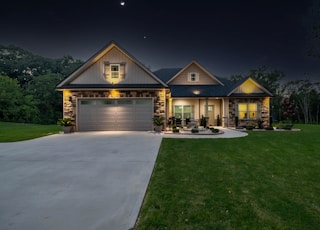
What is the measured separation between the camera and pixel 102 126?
14.2 metres

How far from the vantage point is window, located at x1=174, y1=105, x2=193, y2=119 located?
62.0ft

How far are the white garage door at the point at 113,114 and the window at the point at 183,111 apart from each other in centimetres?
513

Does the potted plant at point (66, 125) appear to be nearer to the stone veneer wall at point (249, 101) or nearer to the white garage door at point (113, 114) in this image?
the white garage door at point (113, 114)

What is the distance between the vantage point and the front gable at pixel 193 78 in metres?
20.5

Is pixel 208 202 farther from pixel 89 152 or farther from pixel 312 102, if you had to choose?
pixel 312 102

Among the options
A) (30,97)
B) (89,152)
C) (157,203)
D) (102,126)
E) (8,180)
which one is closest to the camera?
(157,203)

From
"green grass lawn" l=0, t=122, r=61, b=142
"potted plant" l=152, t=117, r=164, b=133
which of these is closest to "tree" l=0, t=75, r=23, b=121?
"green grass lawn" l=0, t=122, r=61, b=142

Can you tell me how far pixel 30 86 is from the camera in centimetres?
3200

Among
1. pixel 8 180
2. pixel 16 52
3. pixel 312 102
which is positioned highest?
pixel 16 52

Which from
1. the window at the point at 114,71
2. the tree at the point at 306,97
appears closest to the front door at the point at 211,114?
the window at the point at 114,71

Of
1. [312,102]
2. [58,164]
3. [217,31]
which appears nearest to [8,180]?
[58,164]

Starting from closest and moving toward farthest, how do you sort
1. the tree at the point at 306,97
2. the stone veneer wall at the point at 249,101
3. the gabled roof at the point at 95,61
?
the gabled roof at the point at 95,61 → the stone veneer wall at the point at 249,101 → the tree at the point at 306,97

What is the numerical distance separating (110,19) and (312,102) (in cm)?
3071

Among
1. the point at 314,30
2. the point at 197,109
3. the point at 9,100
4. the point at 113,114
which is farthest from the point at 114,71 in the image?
the point at 9,100
